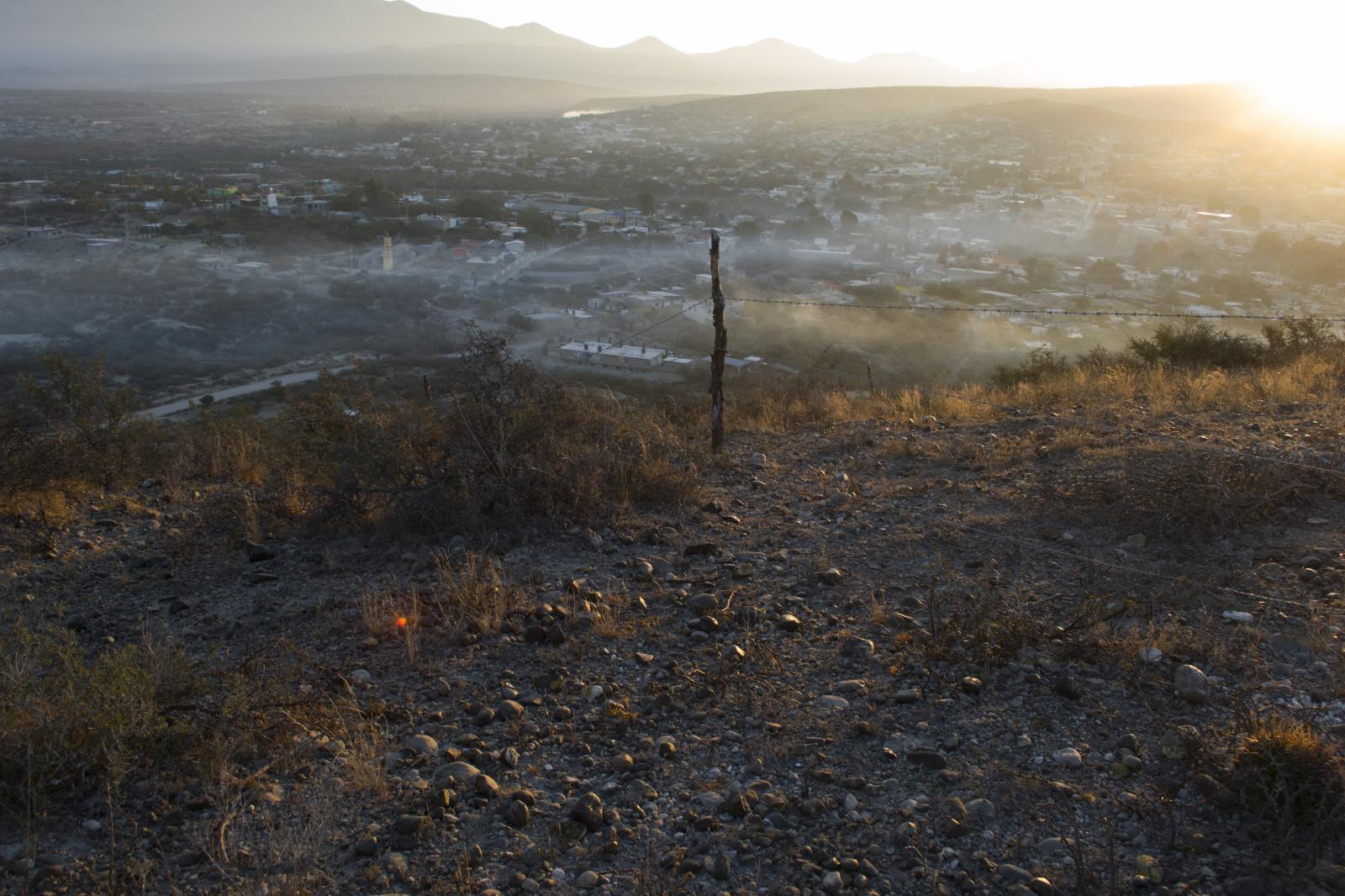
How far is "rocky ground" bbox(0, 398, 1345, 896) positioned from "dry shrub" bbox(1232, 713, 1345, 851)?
3 centimetres

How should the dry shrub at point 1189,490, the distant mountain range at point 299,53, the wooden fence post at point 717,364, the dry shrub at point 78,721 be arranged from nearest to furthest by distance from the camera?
the dry shrub at point 78,721
the dry shrub at point 1189,490
the wooden fence post at point 717,364
the distant mountain range at point 299,53

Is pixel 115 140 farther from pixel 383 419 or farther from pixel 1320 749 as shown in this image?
pixel 1320 749

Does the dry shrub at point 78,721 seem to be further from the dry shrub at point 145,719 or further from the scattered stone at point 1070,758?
the scattered stone at point 1070,758

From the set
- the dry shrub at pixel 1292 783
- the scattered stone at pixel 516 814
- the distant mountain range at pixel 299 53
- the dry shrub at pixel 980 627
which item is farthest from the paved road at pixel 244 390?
the distant mountain range at pixel 299 53

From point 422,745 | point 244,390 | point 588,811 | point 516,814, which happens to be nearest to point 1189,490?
point 588,811

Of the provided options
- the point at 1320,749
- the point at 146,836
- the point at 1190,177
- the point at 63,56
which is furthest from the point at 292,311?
the point at 63,56

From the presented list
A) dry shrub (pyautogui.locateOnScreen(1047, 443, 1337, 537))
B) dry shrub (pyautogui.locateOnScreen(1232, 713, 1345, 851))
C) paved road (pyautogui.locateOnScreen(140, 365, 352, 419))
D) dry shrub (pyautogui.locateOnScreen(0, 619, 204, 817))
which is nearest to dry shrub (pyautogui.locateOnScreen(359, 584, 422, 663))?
dry shrub (pyautogui.locateOnScreen(0, 619, 204, 817))

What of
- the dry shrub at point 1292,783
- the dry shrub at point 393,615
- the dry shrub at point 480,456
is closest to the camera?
the dry shrub at point 1292,783

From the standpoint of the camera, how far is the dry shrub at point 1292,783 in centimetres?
250

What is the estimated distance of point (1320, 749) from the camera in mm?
2676

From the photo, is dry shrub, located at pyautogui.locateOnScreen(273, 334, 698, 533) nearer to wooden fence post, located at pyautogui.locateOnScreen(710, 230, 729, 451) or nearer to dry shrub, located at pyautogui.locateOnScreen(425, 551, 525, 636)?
dry shrub, located at pyautogui.locateOnScreen(425, 551, 525, 636)

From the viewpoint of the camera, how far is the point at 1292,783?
2613 mm

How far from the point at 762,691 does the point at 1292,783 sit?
1.80 metres

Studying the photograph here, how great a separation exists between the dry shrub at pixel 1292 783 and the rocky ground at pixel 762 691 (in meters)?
0.03
